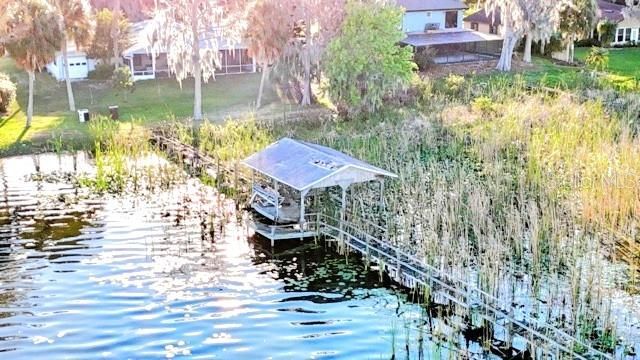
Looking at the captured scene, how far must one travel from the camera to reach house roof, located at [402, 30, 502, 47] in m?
58.8

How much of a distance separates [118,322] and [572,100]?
29.9m

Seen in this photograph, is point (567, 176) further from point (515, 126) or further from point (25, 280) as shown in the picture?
point (25, 280)

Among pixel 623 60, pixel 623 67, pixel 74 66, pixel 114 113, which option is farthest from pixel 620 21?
pixel 114 113

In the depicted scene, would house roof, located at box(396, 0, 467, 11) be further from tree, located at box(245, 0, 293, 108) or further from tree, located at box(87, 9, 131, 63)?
tree, located at box(87, 9, 131, 63)

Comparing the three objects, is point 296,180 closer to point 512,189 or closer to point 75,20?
point 512,189

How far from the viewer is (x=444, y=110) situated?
43.7 m

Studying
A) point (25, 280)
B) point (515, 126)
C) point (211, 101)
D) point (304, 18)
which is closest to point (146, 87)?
point (211, 101)

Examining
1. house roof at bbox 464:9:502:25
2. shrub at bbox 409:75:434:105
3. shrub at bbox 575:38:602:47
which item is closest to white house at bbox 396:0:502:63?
house roof at bbox 464:9:502:25

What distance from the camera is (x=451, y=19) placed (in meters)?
62.8

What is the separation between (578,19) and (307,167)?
3655 centimetres

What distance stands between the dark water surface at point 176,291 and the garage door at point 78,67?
22956 mm

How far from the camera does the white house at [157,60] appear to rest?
5362cm

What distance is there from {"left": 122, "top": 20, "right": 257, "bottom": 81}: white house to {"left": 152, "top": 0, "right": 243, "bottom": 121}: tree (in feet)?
15.5

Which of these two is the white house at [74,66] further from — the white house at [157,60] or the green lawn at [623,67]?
the green lawn at [623,67]
